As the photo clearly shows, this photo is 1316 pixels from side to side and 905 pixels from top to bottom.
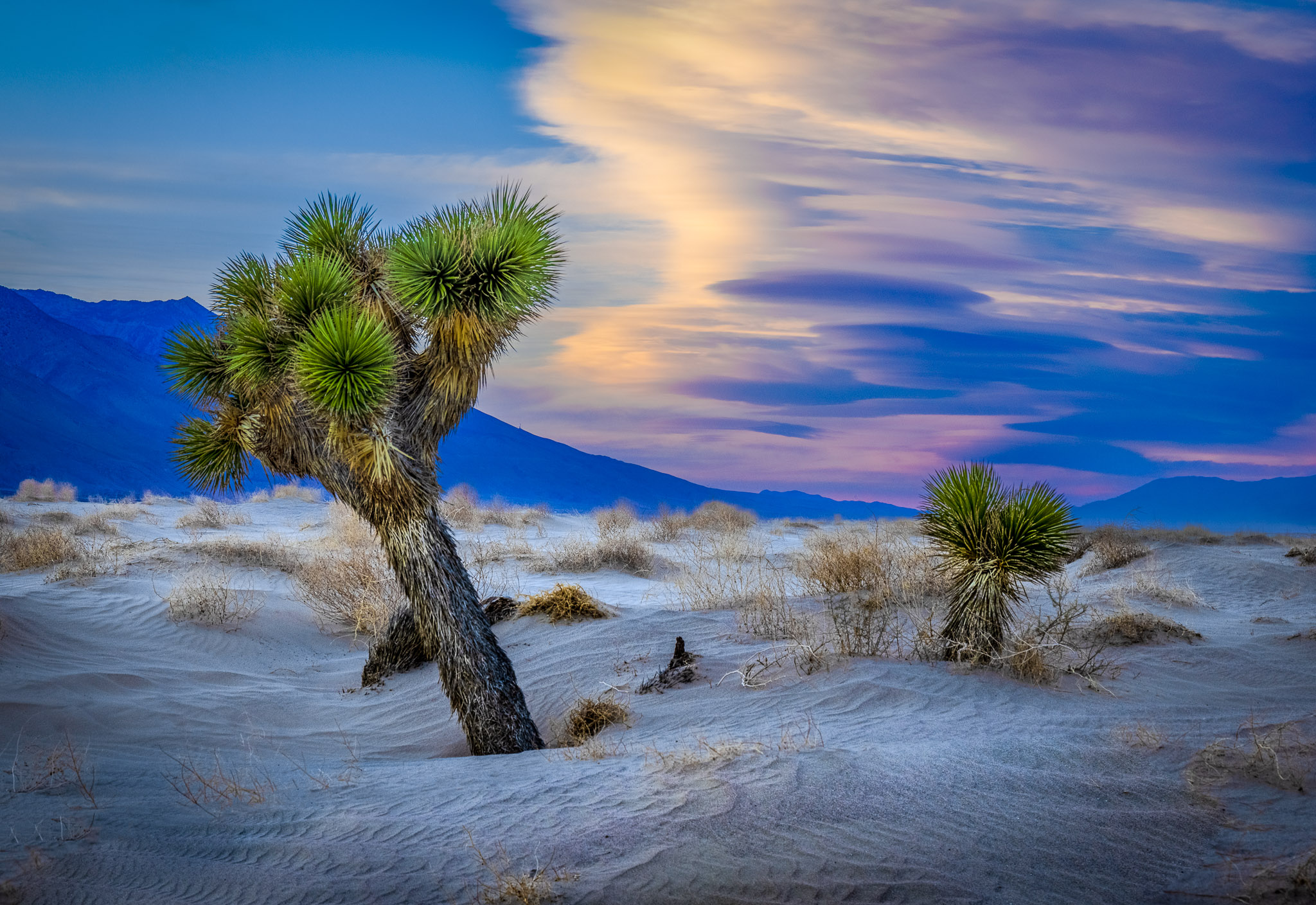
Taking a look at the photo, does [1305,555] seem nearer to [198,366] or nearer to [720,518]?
[720,518]

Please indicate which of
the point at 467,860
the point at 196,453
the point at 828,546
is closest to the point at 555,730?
the point at 467,860

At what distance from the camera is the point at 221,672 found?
10.9 meters

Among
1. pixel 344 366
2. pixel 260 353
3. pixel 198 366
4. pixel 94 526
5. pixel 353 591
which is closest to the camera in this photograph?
pixel 344 366

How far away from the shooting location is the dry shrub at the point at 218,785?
5.87 metres

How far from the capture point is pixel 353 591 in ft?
46.4

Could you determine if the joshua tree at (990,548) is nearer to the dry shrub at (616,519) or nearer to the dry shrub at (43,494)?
the dry shrub at (616,519)

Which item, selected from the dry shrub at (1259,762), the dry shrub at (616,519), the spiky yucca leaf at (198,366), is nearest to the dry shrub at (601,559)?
the dry shrub at (616,519)

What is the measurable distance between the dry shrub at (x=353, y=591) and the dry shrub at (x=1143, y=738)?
964cm

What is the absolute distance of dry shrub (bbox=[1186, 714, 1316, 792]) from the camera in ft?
18.5

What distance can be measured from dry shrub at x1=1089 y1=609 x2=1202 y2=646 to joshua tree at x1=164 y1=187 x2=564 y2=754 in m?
7.10

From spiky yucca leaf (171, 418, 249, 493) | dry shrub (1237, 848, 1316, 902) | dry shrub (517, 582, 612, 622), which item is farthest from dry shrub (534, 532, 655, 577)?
dry shrub (1237, 848, 1316, 902)

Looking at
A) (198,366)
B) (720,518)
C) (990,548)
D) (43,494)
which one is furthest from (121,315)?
(990,548)

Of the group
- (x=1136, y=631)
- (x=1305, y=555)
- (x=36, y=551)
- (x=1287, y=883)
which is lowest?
(x=1287, y=883)

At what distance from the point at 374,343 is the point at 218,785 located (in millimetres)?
3867
